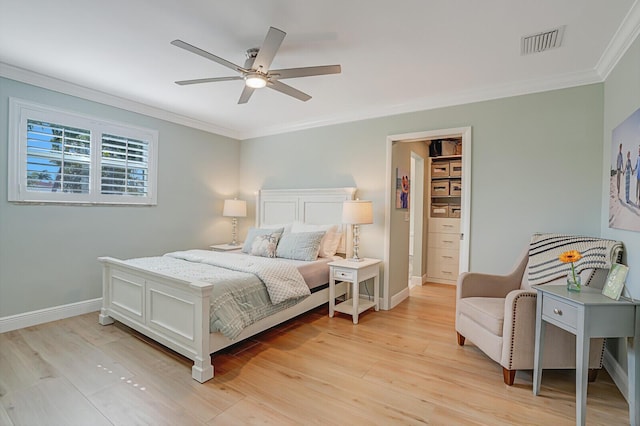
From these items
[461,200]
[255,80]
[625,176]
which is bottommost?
[461,200]

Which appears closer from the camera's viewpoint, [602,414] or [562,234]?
[602,414]

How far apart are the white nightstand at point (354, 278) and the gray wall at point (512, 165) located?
0.95 feet

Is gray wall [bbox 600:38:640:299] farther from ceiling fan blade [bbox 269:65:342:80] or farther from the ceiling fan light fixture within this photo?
the ceiling fan light fixture

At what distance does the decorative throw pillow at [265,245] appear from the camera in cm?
380

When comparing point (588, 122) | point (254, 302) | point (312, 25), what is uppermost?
point (312, 25)

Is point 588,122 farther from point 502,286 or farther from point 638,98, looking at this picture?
point 502,286

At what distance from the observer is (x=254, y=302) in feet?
8.76

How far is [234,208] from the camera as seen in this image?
482 cm

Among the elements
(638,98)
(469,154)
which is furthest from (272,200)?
(638,98)

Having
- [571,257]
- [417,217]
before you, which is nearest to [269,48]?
[571,257]

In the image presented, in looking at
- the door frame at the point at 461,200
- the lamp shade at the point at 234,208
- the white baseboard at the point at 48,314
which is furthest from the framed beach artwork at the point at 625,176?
the white baseboard at the point at 48,314

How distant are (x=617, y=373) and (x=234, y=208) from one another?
4501 mm

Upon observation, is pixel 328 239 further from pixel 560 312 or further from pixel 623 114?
pixel 623 114

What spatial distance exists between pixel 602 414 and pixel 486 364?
72 centimetres
